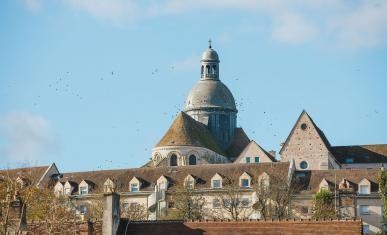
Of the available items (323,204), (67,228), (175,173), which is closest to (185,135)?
(175,173)

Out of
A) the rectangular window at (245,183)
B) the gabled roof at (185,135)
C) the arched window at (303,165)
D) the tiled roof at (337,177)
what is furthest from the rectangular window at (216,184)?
the gabled roof at (185,135)

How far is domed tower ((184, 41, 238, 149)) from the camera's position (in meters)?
161

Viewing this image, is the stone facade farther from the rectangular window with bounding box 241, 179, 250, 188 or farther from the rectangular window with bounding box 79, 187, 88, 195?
the rectangular window with bounding box 79, 187, 88, 195

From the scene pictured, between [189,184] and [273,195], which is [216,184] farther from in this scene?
[273,195]

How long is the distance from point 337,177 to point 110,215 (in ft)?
194

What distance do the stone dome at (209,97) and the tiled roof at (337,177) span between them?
3921 cm

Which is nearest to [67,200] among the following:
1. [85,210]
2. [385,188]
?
[85,210]

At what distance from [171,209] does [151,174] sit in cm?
918

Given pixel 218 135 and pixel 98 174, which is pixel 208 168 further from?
pixel 218 135

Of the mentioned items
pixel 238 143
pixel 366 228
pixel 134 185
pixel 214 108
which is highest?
pixel 214 108

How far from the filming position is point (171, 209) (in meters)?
122

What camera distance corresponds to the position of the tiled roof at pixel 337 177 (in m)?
120

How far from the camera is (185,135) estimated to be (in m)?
145

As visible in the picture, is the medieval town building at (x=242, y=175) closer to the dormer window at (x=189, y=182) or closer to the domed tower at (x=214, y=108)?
the dormer window at (x=189, y=182)
